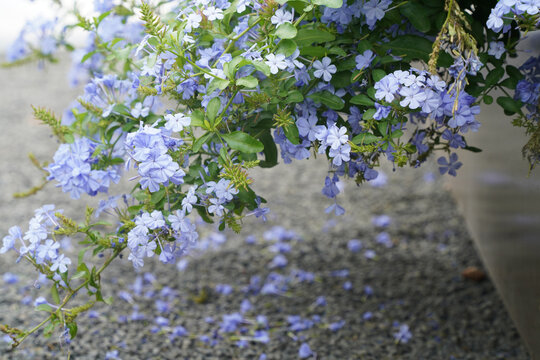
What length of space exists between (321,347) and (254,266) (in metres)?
0.82

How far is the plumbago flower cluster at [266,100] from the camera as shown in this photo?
3.88 ft

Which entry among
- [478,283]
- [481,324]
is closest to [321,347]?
[481,324]

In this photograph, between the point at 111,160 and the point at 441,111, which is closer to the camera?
the point at 441,111

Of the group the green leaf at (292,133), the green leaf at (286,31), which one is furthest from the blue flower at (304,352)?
the green leaf at (286,31)

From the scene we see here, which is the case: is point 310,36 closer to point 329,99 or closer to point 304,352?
point 329,99

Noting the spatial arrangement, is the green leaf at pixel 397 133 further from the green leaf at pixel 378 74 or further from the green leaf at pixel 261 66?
the green leaf at pixel 261 66

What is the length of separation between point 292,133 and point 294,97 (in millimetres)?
84

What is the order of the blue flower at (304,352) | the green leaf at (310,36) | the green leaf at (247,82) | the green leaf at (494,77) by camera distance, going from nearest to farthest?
the green leaf at (247,82) < the green leaf at (310,36) < the green leaf at (494,77) < the blue flower at (304,352)

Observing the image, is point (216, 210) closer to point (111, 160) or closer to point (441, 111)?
point (111, 160)

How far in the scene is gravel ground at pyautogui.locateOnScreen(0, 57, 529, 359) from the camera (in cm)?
201

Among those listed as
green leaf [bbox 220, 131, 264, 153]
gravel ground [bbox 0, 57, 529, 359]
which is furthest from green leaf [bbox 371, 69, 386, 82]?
gravel ground [bbox 0, 57, 529, 359]

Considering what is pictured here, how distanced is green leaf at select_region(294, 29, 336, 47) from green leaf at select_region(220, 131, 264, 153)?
251mm

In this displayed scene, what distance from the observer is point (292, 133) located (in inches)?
49.6

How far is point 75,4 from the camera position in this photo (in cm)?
171
